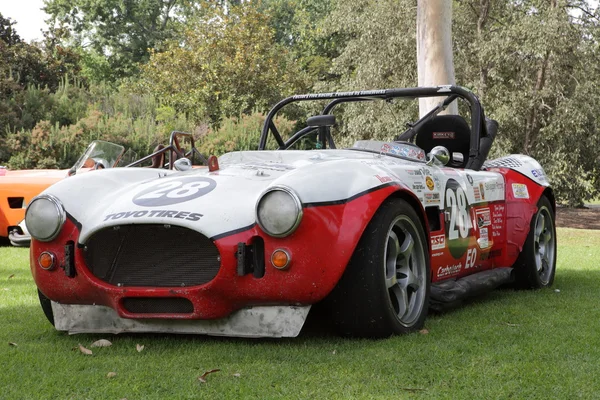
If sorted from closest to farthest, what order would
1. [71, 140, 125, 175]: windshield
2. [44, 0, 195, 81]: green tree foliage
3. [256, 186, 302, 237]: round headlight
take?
[256, 186, 302, 237]: round headlight → [71, 140, 125, 175]: windshield → [44, 0, 195, 81]: green tree foliage

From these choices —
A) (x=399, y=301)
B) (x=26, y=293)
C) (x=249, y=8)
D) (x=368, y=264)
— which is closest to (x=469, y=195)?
(x=399, y=301)

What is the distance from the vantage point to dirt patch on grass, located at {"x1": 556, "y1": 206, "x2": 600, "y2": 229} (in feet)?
74.3

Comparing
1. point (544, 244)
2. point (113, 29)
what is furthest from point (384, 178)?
point (113, 29)

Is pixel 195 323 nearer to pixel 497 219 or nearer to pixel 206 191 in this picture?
pixel 206 191

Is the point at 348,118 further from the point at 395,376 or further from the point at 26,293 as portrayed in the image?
the point at 395,376

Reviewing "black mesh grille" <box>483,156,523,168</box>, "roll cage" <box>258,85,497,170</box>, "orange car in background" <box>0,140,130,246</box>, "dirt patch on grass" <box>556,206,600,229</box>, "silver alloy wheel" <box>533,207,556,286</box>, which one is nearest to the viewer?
"roll cage" <box>258,85,497,170</box>

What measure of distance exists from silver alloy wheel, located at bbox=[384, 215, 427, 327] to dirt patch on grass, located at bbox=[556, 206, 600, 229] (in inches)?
727

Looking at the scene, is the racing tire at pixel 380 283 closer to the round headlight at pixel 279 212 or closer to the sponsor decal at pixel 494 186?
the round headlight at pixel 279 212

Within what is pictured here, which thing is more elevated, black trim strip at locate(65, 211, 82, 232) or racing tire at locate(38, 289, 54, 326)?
black trim strip at locate(65, 211, 82, 232)

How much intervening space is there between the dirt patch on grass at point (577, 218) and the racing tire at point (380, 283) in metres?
18.6

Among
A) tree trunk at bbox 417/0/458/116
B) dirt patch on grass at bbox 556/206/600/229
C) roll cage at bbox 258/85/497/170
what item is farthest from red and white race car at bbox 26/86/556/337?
dirt patch on grass at bbox 556/206/600/229

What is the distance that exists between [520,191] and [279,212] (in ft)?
9.89

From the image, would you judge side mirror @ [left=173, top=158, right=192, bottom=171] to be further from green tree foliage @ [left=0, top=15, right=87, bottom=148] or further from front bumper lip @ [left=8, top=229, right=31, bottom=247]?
green tree foliage @ [left=0, top=15, right=87, bottom=148]

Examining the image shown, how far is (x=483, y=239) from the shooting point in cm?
558
